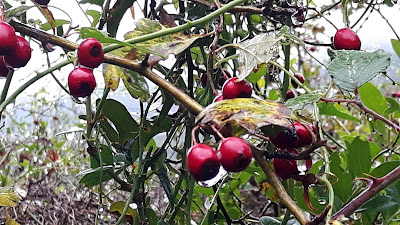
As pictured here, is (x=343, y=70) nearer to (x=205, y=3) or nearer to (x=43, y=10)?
(x=205, y=3)

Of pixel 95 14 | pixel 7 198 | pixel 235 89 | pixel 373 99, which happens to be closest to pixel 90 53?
pixel 235 89

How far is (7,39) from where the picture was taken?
389 millimetres

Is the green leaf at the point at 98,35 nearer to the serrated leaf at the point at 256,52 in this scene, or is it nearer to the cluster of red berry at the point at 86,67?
the cluster of red berry at the point at 86,67

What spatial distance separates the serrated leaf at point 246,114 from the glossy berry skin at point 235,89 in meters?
0.05

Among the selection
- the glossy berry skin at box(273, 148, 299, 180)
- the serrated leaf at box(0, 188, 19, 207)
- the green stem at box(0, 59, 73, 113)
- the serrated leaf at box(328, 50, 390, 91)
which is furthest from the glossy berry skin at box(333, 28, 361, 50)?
the serrated leaf at box(0, 188, 19, 207)

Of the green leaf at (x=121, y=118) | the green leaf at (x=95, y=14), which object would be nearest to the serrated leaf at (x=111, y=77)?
the green leaf at (x=121, y=118)

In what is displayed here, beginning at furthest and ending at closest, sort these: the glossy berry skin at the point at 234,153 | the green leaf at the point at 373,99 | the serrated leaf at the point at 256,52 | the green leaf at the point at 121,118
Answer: the green leaf at the point at 373,99, the green leaf at the point at 121,118, the serrated leaf at the point at 256,52, the glossy berry skin at the point at 234,153

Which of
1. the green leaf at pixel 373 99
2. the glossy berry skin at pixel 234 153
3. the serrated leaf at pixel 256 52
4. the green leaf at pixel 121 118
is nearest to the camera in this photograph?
the glossy berry skin at pixel 234 153

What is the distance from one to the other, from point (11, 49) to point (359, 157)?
37cm

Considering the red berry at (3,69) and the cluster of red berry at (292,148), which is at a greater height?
the red berry at (3,69)

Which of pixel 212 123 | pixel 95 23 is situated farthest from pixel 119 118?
pixel 212 123

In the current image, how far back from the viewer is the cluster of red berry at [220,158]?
1.06 ft

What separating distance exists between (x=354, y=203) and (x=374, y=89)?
0.43 metres

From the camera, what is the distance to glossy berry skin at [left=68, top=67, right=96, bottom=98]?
40 centimetres
